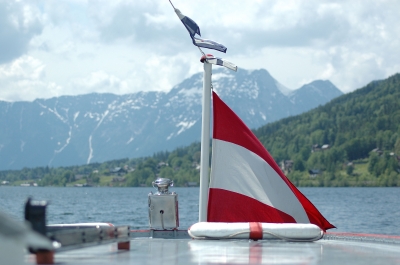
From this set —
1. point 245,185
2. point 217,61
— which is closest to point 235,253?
point 245,185

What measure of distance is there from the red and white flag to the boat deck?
1268 mm

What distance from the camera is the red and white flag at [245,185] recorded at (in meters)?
20.9

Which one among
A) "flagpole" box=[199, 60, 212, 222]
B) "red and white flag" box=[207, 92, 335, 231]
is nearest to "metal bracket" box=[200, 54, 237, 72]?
"flagpole" box=[199, 60, 212, 222]

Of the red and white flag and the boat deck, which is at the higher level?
the red and white flag

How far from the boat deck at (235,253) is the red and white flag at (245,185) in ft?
4.16

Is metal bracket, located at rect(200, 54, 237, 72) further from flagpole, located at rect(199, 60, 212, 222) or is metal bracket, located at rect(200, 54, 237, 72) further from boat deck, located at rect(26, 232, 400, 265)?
boat deck, located at rect(26, 232, 400, 265)

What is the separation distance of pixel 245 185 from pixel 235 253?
16.4ft

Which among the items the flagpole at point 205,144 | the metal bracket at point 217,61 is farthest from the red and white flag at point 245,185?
the metal bracket at point 217,61

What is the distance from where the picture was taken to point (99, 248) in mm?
16875

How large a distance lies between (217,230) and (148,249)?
7.54ft

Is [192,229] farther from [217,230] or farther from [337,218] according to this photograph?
[337,218]

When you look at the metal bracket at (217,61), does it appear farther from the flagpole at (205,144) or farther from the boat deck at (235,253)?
the boat deck at (235,253)

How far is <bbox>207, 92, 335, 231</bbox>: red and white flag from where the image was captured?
822 inches

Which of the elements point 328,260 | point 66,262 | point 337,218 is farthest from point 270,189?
point 337,218
